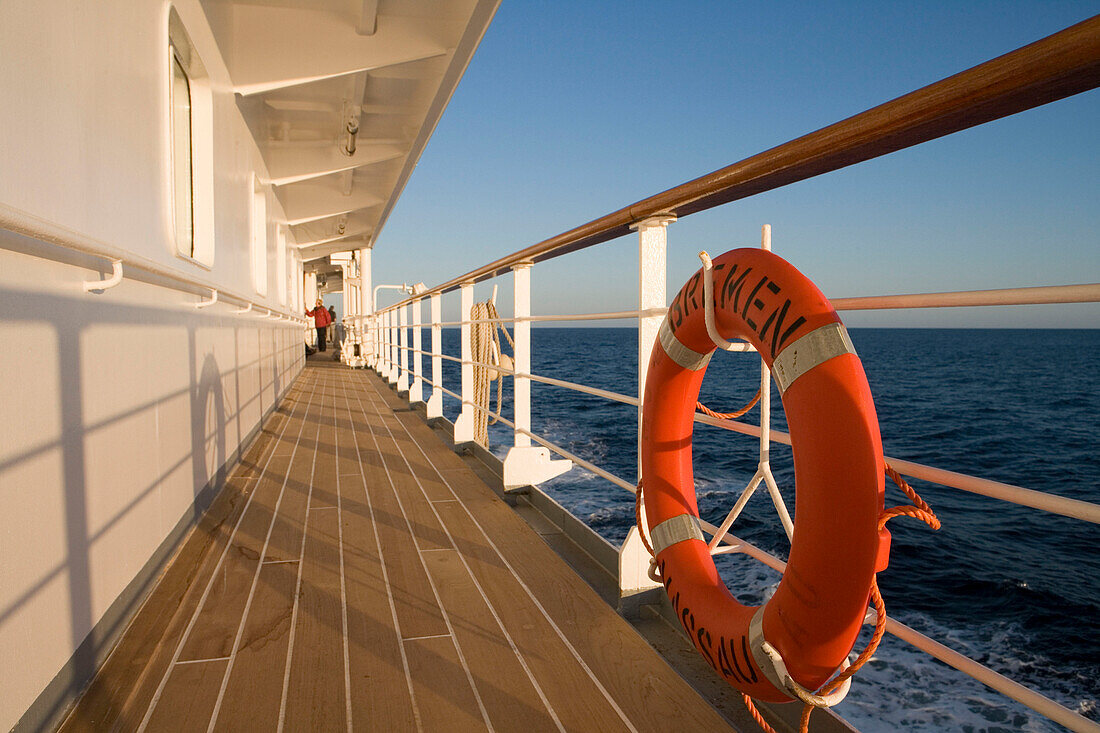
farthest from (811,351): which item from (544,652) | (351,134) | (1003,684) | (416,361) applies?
(351,134)

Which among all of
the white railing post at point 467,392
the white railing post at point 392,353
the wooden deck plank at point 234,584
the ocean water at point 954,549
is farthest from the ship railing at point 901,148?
the white railing post at point 392,353

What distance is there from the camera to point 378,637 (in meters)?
1.29

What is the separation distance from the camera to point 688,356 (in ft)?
3.31

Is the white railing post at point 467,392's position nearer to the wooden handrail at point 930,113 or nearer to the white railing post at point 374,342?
the wooden handrail at point 930,113

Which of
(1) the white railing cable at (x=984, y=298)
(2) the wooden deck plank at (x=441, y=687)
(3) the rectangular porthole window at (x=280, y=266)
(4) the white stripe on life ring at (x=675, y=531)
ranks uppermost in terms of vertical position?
(3) the rectangular porthole window at (x=280, y=266)

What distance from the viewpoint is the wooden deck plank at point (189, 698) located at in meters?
1.01

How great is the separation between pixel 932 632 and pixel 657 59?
25.0m

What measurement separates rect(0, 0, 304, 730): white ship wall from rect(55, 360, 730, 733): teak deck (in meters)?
0.12

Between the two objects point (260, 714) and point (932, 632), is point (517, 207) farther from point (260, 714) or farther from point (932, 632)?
point (260, 714)

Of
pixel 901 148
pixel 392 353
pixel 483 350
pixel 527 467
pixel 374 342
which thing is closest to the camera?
pixel 901 148

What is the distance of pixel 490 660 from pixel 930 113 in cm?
103

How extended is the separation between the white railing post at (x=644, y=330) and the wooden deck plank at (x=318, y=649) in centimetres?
54

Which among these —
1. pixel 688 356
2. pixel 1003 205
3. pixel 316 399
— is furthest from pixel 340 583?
pixel 1003 205

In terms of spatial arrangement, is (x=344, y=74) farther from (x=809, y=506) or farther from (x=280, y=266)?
(x=809, y=506)
